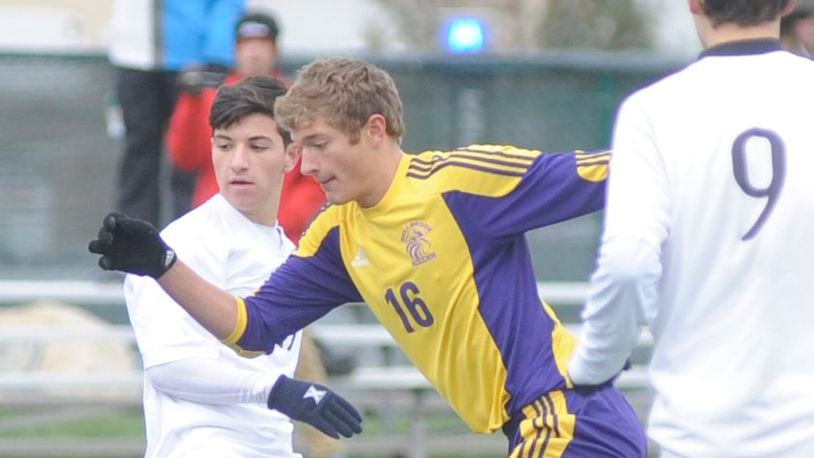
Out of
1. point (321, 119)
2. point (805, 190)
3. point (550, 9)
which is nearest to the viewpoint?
point (805, 190)

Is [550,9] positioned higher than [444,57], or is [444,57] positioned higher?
[444,57]

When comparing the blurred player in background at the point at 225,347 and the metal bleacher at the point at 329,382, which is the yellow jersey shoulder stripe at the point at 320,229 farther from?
the metal bleacher at the point at 329,382

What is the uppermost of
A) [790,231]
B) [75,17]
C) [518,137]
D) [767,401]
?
[790,231]

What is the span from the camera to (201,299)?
4293 millimetres

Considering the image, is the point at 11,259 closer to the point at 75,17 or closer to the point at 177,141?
the point at 177,141

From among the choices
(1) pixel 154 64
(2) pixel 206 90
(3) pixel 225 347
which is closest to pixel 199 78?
(2) pixel 206 90

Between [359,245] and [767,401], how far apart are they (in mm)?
1474

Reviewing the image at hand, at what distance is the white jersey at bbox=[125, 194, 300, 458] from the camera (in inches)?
183

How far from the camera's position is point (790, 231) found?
10.6ft

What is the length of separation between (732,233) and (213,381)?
5.96ft

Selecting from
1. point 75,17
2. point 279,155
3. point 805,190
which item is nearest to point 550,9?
point 75,17

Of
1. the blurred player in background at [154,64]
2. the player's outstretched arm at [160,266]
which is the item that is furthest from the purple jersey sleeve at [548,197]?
the blurred player in background at [154,64]

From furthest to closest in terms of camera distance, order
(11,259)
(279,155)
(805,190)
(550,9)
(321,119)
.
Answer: (550,9)
(11,259)
(279,155)
(321,119)
(805,190)

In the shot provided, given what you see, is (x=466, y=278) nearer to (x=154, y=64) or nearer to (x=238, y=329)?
(x=238, y=329)
